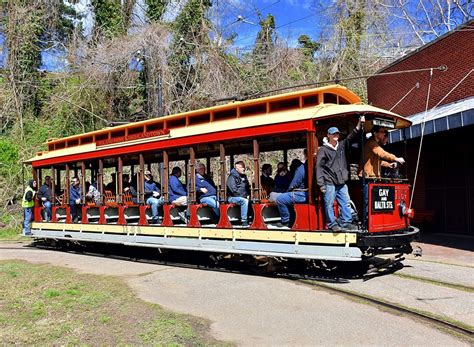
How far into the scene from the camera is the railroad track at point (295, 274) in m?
5.74

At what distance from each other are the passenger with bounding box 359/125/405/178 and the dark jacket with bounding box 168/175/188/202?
13.9 ft

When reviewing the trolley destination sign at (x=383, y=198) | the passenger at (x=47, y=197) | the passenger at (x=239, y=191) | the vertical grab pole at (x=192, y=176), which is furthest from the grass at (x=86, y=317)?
the passenger at (x=47, y=197)

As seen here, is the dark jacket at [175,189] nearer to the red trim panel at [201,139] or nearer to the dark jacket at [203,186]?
the dark jacket at [203,186]

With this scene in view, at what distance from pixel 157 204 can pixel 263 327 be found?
19.7 ft

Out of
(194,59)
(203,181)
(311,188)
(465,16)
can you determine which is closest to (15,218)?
(194,59)

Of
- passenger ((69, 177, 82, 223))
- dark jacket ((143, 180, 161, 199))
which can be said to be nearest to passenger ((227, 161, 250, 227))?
dark jacket ((143, 180, 161, 199))

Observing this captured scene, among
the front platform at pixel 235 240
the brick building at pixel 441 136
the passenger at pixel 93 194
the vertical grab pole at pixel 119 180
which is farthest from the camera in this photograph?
the brick building at pixel 441 136

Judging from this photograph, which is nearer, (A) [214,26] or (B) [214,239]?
(B) [214,239]

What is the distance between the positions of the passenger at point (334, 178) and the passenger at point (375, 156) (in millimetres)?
481

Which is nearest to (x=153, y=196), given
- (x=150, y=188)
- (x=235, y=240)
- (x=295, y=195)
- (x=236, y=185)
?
(x=150, y=188)

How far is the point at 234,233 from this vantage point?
9273mm

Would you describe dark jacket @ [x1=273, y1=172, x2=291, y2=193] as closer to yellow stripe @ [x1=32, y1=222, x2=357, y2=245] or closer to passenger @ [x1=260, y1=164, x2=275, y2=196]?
passenger @ [x1=260, y1=164, x2=275, y2=196]

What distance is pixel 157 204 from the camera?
1131 cm

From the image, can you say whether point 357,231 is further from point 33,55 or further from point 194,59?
point 33,55
